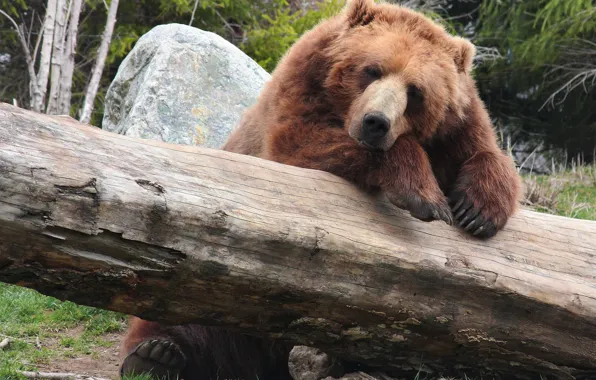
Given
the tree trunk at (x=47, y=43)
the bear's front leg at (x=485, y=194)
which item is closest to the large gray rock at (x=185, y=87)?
the tree trunk at (x=47, y=43)

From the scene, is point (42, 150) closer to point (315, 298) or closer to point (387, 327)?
point (315, 298)

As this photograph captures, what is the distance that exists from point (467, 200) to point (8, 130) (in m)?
2.32

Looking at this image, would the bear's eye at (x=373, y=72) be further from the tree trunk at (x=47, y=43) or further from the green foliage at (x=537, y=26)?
the green foliage at (x=537, y=26)

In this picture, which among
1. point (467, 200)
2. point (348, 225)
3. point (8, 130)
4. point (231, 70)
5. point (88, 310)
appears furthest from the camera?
point (231, 70)

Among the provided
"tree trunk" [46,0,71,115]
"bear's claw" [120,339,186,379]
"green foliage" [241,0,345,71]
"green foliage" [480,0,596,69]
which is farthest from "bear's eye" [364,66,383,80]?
"green foliage" [480,0,596,69]

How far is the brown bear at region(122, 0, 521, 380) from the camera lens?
3758 mm

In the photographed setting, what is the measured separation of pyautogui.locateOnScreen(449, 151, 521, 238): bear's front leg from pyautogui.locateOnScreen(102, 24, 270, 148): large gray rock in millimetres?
3942

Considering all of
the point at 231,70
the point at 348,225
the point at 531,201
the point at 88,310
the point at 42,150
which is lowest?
the point at 88,310

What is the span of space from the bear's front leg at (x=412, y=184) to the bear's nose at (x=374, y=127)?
0.34 feet

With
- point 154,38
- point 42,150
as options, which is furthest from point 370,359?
point 154,38

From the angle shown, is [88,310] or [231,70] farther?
[231,70]

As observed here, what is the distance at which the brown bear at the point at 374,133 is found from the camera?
3.76 meters

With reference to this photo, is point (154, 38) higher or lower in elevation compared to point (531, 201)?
higher

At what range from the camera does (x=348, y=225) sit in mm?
3441
